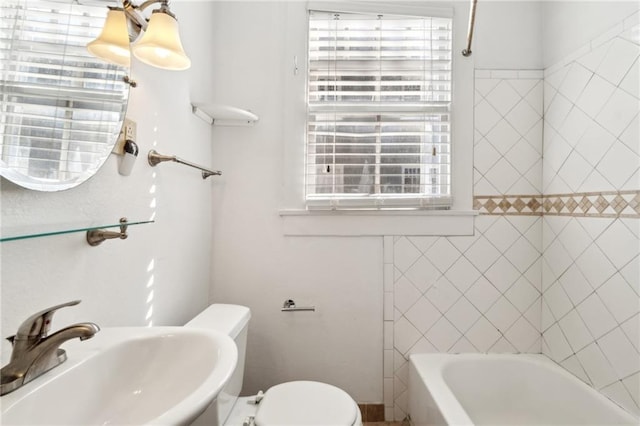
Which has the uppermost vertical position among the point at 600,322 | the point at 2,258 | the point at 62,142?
the point at 62,142

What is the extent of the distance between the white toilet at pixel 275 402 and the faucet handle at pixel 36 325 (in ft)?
2.06

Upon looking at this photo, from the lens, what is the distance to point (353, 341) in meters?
1.66

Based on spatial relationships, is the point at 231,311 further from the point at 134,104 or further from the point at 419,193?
the point at 419,193

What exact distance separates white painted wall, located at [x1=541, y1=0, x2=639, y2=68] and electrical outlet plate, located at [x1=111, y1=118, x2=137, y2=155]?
6.47ft

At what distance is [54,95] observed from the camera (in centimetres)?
70

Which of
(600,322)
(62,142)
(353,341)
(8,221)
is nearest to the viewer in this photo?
(8,221)

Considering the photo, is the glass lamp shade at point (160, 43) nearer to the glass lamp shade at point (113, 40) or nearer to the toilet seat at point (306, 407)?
the glass lamp shade at point (113, 40)

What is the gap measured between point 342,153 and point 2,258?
138cm

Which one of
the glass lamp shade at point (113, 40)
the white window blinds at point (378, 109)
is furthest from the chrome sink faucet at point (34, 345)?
the white window blinds at point (378, 109)

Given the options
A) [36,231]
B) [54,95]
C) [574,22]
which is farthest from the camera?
[574,22]

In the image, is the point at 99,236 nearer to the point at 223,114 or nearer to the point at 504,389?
the point at 223,114

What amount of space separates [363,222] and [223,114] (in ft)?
3.00

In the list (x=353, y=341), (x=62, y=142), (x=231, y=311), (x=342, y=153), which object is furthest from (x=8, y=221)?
(x=353, y=341)

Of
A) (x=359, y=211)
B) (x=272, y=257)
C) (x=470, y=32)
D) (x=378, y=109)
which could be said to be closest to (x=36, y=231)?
(x=272, y=257)
